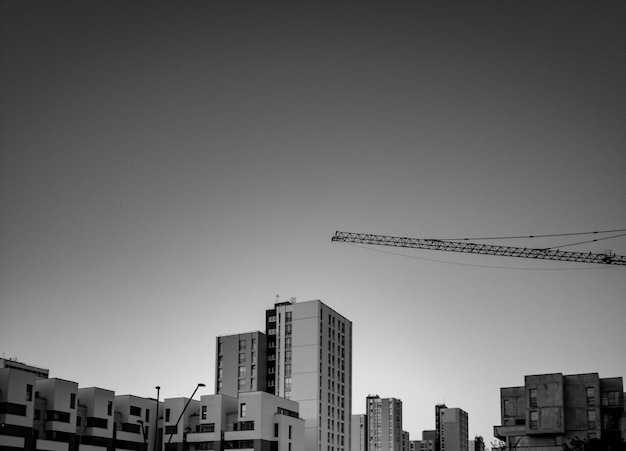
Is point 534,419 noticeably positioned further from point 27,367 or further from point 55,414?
point 27,367

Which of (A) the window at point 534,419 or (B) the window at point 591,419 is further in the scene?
(A) the window at point 534,419

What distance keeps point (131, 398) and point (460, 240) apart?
55.7m

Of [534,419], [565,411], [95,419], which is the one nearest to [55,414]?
[95,419]

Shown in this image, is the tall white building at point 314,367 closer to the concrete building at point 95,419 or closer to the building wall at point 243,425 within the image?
the building wall at point 243,425

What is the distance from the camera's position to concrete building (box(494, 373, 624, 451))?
11312 centimetres

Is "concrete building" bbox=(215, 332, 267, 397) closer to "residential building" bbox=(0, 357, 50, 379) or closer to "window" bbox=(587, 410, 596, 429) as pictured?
"residential building" bbox=(0, 357, 50, 379)

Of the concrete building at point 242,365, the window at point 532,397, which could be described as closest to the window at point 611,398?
the window at point 532,397

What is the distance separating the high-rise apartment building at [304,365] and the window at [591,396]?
4849cm

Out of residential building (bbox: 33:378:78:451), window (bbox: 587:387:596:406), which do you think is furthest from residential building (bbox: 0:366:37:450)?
window (bbox: 587:387:596:406)

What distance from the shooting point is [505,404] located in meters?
124

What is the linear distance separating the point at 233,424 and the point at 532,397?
43.7 m

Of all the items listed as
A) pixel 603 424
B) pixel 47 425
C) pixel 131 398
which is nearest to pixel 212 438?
pixel 131 398

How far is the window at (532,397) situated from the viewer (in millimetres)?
117250

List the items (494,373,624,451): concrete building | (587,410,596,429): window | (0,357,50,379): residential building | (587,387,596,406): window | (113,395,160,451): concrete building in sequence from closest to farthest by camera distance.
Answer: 1. (113,395,160,451): concrete building
2. (587,410,596,429): window
3. (494,373,624,451): concrete building
4. (587,387,596,406): window
5. (0,357,50,379): residential building
